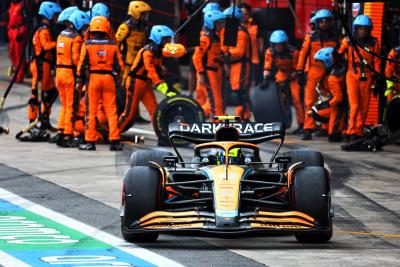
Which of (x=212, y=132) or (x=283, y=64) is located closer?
(x=212, y=132)

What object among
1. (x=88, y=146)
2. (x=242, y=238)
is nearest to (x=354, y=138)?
(x=88, y=146)

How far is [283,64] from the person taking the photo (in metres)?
26.3

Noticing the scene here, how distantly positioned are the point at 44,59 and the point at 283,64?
15.1 ft

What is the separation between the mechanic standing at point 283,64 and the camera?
26062 millimetres

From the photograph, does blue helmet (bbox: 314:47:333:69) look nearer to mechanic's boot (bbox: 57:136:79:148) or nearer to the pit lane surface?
the pit lane surface

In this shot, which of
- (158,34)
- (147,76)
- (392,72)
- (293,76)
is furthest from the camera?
(293,76)

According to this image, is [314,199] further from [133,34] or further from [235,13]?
[235,13]

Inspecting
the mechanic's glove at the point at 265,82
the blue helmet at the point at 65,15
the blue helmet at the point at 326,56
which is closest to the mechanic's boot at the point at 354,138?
the blue helmet at the point at 326,56

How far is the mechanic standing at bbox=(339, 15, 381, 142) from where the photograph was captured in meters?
23.1

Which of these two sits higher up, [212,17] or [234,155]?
[212,17]

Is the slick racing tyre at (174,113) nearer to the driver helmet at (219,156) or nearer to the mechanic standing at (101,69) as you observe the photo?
the mechanic standing at (101,69)

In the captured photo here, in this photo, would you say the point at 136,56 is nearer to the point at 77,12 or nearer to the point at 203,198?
the point at 77,12

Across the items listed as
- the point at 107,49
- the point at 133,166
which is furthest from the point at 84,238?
the point at 107,49

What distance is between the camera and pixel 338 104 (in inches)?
969
